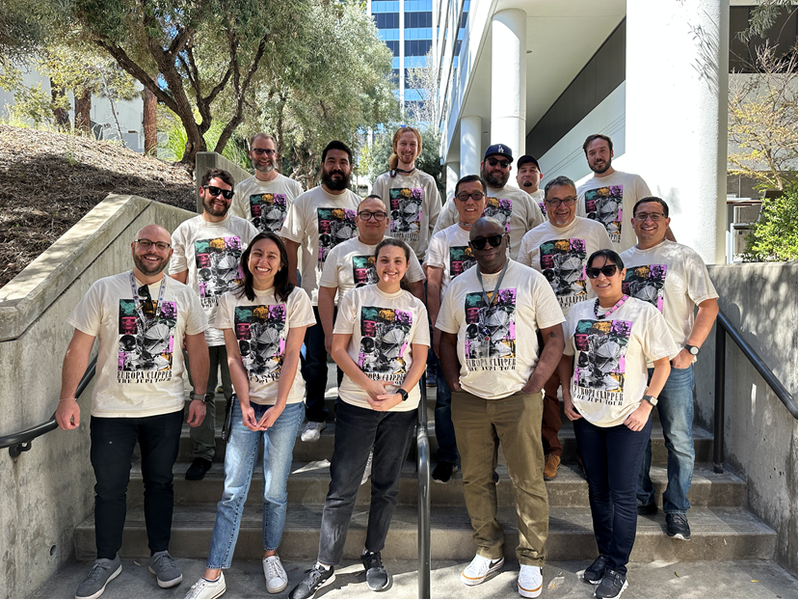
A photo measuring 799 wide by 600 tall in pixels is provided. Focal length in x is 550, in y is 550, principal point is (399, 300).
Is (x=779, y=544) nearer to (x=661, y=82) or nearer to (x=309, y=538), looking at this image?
(x=309, y=538)

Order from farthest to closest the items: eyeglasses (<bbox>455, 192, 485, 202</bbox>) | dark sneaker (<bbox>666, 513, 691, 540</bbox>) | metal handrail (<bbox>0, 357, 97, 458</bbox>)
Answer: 1. eyeglasses (<bbox>455, 192, 485, 202</bbox>)
2. dark sneaker (<bbox>666, 513, 691, 540</bbox>)
3. metal handrail (<bbox>0, 357, 97, 458</bbox>)

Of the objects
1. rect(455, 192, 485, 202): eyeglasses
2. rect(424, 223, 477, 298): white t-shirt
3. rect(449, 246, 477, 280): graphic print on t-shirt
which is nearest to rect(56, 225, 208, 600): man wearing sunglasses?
rect(424, 223, 477, 298): white t-shirt

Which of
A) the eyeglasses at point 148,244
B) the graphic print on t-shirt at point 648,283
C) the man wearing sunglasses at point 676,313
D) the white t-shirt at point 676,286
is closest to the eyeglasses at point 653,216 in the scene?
the man wearing sunglasses at point 676,313

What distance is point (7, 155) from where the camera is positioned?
812cm

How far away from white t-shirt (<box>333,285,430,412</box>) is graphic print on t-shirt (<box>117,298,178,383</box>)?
42.5 inches

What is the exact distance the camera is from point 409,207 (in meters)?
4.69

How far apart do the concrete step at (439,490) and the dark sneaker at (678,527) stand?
13.3 inches

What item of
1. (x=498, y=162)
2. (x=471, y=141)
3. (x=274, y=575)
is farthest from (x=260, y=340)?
(x=471, y=141)

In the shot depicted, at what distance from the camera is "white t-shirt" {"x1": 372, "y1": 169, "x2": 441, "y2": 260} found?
15.4 feet

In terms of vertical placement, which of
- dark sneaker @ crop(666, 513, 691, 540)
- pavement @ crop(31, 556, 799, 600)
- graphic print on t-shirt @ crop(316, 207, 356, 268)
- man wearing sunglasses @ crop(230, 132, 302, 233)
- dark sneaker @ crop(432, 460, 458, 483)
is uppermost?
man wearing sunglasses @ crop(230, 132, 302, 233)

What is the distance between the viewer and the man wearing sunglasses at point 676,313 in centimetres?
362

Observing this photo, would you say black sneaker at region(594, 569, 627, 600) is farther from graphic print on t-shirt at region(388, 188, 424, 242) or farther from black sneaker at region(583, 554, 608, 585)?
graphic print on t-shirt at region(388, 188, 424, 242)

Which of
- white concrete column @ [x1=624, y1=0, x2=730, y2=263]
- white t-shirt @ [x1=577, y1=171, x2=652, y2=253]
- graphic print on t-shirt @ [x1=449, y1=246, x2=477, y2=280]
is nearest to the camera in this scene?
graphic print on t-shirt @ [x1=449, y1=246, x2=477, y2=280]

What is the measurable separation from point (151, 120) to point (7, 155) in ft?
28.1
